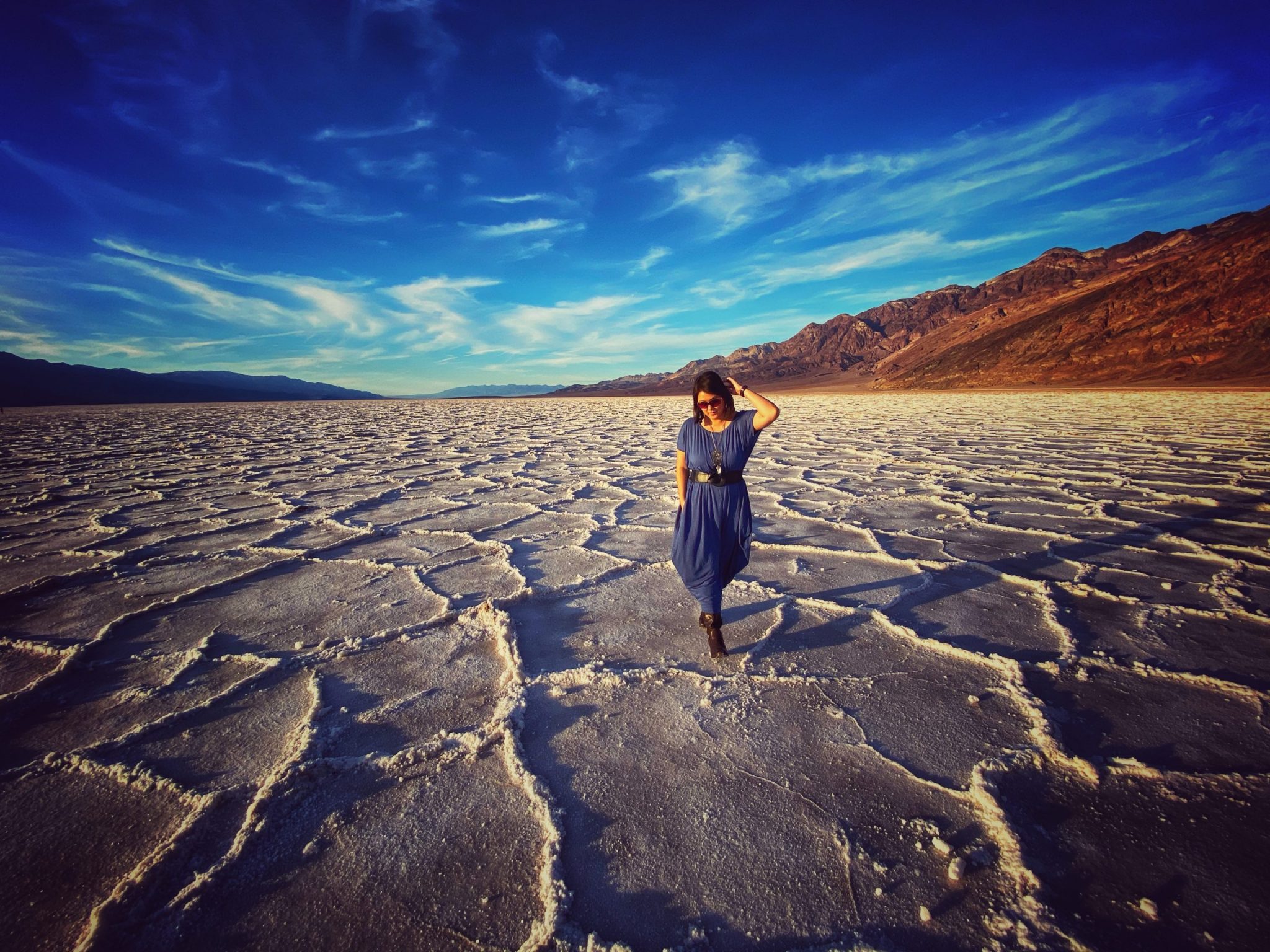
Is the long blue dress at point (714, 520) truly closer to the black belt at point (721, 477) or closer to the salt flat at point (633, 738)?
the black belt at point (721, 477)

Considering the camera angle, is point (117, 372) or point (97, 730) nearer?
point (97, 730)

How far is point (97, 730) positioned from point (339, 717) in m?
0.72

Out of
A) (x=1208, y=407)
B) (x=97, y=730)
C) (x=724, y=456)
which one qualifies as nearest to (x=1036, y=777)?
(x=724, y=456)

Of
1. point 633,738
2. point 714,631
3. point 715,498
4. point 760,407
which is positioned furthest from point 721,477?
point 633,738

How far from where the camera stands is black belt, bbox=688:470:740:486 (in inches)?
79.7

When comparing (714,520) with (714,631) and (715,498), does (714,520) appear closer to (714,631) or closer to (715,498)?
(715,498)

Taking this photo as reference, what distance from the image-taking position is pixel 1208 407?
12461 mm

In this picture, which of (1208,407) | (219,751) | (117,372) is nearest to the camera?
(219,751)

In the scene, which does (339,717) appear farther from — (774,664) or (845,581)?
(845,581)

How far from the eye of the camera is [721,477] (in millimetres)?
2027

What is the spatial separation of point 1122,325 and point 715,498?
4219 cm

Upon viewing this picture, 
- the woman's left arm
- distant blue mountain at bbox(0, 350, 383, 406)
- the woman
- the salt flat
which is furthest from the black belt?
distant blue mountain at bbox(0, 350, 383, 406)

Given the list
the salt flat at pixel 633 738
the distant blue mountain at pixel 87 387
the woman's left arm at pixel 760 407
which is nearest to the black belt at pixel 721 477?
the woman's left arm at pixel 760 407

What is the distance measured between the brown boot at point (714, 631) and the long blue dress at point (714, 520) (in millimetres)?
25
